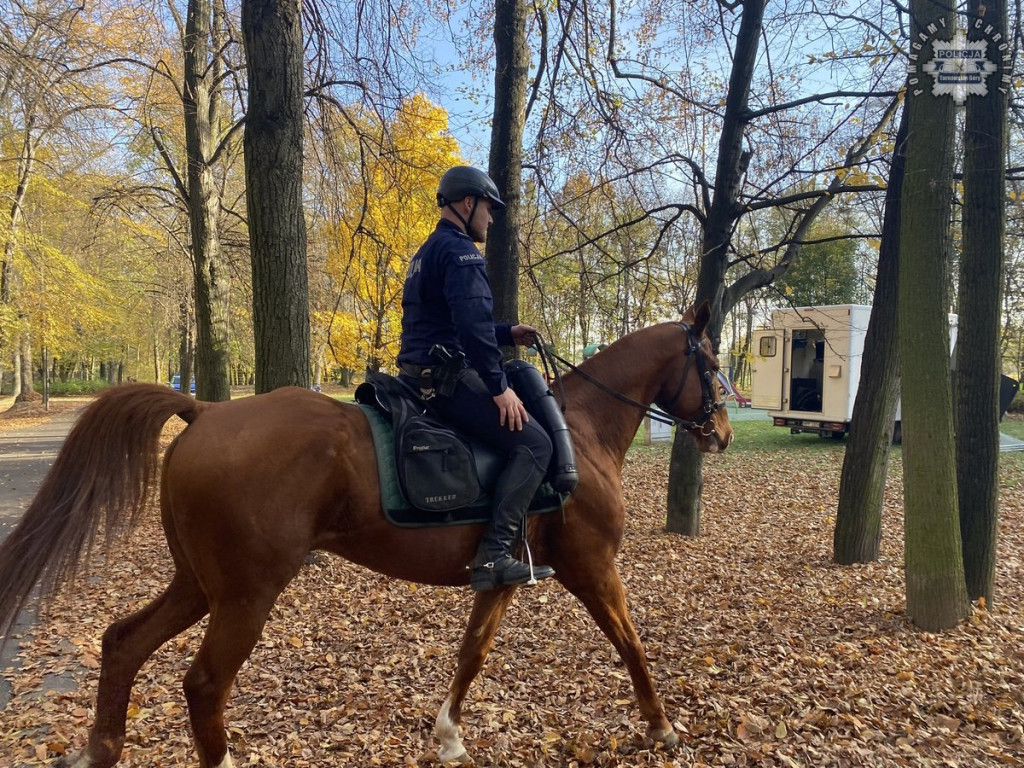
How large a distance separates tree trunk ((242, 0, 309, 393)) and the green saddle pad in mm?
2983

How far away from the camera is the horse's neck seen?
153 inches

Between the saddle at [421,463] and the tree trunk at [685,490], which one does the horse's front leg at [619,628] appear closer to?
the saddle at [421,463]

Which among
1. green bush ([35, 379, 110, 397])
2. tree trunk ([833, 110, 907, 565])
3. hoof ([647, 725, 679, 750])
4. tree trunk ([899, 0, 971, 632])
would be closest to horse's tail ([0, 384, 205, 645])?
hoof ([647, 725, 679, 750])

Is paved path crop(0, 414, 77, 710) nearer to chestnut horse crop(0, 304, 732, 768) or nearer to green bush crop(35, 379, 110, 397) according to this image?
chestnut horse crop(0, 304, 732, 768)

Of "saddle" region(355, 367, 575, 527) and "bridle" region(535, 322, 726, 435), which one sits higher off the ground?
"bridle" region(535, 322, 726, 435)

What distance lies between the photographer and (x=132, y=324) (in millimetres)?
28250

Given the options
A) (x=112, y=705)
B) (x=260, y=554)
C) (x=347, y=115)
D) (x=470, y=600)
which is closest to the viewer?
(x=260, y=554)

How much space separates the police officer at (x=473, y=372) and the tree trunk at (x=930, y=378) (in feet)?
10.6

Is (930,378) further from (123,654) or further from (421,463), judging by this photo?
(123,654)

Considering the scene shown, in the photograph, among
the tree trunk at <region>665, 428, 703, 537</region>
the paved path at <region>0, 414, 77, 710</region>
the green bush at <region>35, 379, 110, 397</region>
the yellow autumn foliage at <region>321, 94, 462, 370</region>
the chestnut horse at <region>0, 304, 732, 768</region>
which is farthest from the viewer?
the green bush at <region>35, 379, 110, 397</region>

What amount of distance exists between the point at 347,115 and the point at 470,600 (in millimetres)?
5689

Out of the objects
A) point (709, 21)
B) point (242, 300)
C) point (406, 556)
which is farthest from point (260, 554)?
point (242, 300)

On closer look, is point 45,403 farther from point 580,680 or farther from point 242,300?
point 580,680

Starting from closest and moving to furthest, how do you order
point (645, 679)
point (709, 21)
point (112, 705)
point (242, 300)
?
1. point (112, 705)
2. point (645, 679)
3. point (709, 21)
4. point (242, 300)
